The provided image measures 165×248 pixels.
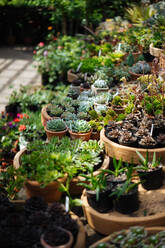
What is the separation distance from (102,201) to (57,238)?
62cm

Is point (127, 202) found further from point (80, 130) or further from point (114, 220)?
point (80, 130)

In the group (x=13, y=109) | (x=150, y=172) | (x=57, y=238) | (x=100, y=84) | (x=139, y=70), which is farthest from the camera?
(x=13, y=109)

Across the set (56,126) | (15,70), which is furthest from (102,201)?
(15,70)

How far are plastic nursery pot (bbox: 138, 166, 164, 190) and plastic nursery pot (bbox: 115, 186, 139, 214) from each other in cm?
25

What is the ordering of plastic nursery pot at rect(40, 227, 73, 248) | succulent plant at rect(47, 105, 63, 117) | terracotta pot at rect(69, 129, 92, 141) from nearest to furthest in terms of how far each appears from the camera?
plastic nursery pot at rect(40, 227, 73, 248) < terracotta pot at rect(69, 129, 92, 141) < succulent plant at rect(47, 105, 63, 117)

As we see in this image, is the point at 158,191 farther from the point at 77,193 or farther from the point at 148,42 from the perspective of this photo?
the point at 148,42

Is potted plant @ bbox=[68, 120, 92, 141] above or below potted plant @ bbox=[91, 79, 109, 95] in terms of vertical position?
below

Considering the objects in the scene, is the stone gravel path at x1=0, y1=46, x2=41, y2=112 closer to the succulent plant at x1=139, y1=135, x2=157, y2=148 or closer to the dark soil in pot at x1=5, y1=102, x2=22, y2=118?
the dark soil in pot at x1=5, y1=102, x2=22, y2=118

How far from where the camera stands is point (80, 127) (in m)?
3.68

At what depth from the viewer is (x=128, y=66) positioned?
220 inches

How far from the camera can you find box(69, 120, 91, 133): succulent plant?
12.1 feet

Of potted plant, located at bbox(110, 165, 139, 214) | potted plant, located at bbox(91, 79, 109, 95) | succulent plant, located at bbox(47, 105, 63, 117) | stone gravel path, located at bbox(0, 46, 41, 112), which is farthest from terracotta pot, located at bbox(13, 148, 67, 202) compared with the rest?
stone gravel path, located at bbox(0, 46, 41, 112)

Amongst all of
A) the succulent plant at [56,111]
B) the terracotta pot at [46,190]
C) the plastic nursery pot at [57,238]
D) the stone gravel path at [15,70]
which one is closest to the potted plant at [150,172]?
the terracotta pot at [46,190]

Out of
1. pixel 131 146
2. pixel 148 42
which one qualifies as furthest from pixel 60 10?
pixel 131 146
